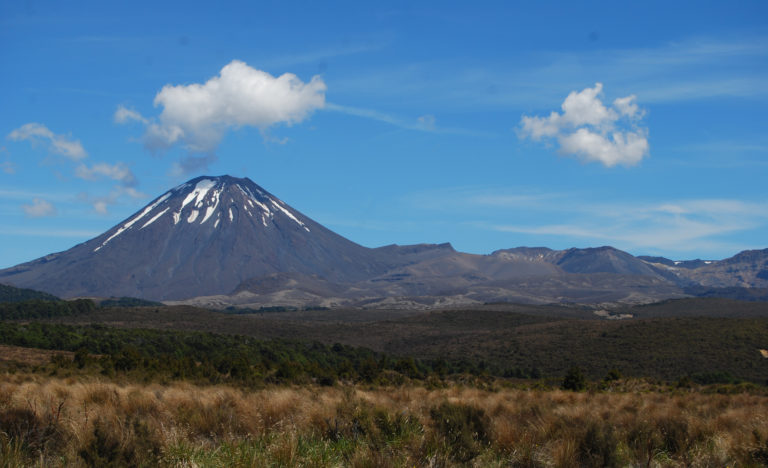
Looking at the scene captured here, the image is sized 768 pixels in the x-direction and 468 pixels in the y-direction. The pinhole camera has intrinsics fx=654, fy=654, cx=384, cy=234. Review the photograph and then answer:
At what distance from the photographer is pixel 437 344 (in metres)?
95.5

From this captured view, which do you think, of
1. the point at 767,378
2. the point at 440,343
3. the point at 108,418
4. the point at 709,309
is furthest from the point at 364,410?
the point at 709,309

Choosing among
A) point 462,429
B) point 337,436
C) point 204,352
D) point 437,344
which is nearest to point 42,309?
point 204,352

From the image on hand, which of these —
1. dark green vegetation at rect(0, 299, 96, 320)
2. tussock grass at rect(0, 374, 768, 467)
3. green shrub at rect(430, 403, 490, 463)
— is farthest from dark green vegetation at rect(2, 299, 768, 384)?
green shrub at rect(430, 403, 490, 463)

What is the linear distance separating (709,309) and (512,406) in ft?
514

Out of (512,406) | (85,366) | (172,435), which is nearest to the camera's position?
(172,435)

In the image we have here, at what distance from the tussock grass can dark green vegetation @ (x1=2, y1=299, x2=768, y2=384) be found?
16618 millimetres

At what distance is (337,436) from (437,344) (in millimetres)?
87745

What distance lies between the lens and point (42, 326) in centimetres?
6106

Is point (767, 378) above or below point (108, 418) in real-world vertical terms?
Answer: below

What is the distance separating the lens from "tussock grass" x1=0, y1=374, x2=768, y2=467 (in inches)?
291

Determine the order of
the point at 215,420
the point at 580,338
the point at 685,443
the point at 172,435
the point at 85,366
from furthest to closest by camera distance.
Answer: the point at 580,338 < the point at 85,366 < the point at 215,420 < the point at 685,443 < the point at 172,435

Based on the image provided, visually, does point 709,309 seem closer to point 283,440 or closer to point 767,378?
point 767,378

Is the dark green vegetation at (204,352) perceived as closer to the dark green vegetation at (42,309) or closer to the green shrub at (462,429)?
the green shrub at (462,429)

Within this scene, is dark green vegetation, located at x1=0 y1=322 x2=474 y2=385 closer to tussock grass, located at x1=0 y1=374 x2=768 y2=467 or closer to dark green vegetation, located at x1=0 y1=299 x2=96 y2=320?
tussock grass, located at x1=0 y1=374 x2=768 y2=467
